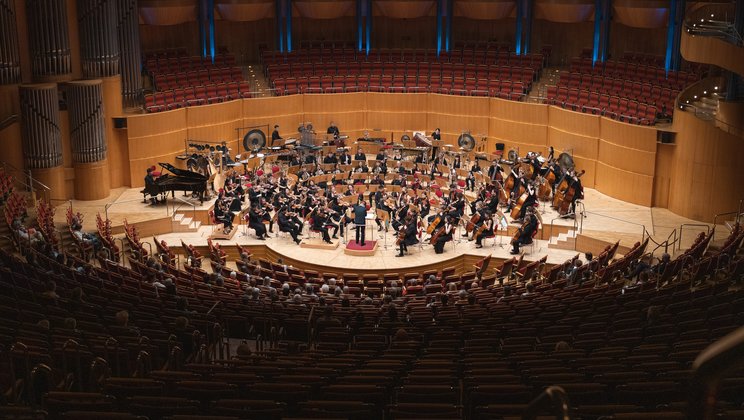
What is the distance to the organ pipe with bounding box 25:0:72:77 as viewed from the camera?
17.7 m

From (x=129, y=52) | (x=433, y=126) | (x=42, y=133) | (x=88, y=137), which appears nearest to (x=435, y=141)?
(x=433, y=126)

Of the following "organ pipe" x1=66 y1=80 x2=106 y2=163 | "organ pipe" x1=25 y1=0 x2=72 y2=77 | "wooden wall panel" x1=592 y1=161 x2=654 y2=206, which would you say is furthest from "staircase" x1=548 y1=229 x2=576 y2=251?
"organ pipe" x1=25 y1=0 x2=72 y2=77

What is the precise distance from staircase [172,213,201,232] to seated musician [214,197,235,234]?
0.88 m

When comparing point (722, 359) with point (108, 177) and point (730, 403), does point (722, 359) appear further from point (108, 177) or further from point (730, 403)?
point (108, 177)

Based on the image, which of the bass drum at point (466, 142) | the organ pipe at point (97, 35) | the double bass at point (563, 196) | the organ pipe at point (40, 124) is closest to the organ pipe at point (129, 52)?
the organ pipe at point (97, 35)

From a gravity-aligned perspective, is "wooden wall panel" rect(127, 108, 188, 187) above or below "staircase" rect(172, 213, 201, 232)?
above

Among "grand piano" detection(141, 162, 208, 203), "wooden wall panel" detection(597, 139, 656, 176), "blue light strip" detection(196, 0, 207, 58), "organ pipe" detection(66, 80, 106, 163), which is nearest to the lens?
"grand piano" detection(141, 162, 208, 203)

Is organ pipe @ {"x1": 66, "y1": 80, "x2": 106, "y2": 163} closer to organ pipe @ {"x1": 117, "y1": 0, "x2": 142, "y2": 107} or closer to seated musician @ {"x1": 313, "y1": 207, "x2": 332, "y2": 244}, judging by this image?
organ pipe @ {"x1": 117, "y1": 0, "x2": 142, "y2": 107}

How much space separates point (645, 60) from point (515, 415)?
19.0m

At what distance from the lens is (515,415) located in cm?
535

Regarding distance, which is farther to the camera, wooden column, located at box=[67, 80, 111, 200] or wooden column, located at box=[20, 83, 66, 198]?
wooden column, located at box=[67, 80, 111, 200]

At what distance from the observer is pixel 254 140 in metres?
22.6

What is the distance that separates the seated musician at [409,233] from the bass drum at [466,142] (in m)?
6.52

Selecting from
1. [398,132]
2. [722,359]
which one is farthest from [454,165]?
[722,359]
